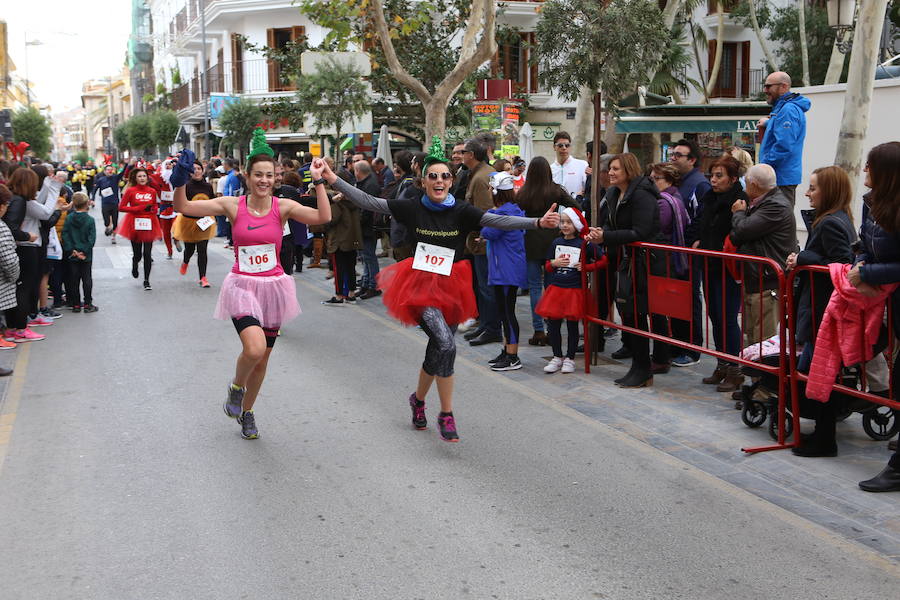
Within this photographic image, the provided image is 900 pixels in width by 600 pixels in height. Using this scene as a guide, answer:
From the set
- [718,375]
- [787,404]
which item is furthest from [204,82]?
[787,404]

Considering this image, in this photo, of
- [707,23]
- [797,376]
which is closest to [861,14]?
[797,376]

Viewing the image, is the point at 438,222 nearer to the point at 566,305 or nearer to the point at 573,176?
the point at 566,305

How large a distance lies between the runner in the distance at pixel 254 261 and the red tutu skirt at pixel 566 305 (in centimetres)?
276

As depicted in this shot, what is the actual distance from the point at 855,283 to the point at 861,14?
7.22 meters

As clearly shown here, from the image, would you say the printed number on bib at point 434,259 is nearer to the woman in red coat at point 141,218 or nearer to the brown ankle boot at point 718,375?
the brown ankle boot at point 718,375

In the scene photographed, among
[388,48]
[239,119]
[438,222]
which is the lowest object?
[438,222]

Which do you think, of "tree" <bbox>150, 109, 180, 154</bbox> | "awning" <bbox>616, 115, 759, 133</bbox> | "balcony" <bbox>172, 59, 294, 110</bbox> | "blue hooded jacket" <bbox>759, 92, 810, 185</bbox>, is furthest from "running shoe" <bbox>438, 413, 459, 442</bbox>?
"tree" <bbox>150, 109, 180, 154</bbox>

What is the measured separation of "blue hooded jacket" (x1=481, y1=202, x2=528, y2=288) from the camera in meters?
9.02

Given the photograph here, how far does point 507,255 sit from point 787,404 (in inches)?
133

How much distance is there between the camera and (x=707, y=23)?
34.6 meters

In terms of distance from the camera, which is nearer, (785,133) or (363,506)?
(363,506)

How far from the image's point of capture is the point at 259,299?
6.49m

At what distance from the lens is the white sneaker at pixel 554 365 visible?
8.70m

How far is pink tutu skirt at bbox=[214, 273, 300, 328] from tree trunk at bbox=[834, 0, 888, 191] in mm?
7541
